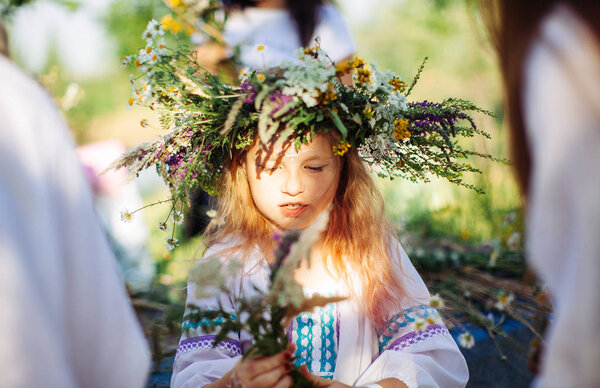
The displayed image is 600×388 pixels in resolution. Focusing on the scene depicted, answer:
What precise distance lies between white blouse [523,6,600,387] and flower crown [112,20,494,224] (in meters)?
0.75

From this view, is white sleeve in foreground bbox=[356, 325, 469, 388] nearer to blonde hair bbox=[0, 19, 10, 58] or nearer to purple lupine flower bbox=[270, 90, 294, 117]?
purple lupine flower bbox=[270, 90, 294, 117]

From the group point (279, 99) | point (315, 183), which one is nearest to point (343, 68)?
point (279, 99)

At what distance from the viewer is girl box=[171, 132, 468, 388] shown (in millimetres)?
1743

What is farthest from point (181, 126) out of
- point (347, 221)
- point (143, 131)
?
point (143, 131)

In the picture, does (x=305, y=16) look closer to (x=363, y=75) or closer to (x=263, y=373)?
(x=363, y=75)

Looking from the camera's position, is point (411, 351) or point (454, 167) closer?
point (411, 351)

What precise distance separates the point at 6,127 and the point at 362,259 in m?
1.23

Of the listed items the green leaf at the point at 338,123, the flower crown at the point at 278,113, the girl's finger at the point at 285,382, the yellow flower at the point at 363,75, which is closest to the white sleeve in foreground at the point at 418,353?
the girl's finger at the point at 285,382

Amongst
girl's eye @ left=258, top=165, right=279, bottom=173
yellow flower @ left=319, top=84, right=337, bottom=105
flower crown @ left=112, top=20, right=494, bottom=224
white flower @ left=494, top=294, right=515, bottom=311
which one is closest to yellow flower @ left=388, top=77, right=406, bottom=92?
flower crown @ left=112, top=20, right=494, bottom=224

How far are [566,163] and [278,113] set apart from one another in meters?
0.88

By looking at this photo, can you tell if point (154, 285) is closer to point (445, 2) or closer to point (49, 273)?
point (49, 273)

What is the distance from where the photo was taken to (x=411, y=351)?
1772mm

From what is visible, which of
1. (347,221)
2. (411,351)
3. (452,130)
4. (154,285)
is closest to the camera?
(411,351)

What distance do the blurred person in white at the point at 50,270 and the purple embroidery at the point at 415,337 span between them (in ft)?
2.91
